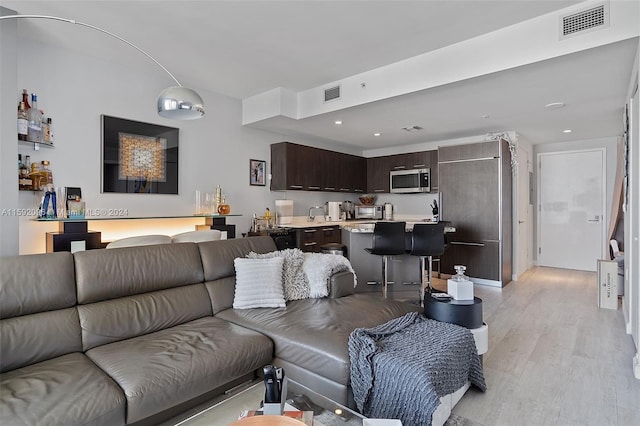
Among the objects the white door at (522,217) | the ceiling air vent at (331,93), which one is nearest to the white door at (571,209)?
the white door at (522,217)

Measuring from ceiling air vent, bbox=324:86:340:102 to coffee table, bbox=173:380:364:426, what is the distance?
3442 millimetres

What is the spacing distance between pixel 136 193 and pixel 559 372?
4341mm

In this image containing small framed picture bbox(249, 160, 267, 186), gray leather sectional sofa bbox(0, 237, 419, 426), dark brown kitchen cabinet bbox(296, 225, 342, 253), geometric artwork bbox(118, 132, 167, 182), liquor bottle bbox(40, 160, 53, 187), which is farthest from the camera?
dark brown kitchen cabinet bbox(296, 225, 342, 253)

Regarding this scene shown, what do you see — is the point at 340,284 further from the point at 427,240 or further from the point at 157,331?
the point at 427,240

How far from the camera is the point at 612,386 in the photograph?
2.30 meters

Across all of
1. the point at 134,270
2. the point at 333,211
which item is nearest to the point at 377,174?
the point at 333,211

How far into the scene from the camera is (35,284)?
73.9 inches

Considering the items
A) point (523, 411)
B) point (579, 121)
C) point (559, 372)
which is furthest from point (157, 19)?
point (579, 121)

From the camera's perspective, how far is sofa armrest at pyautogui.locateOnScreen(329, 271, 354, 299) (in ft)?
9.09

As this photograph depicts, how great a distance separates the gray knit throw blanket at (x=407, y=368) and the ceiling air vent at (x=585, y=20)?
95.3 inches

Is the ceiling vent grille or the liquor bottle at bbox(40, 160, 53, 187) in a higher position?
the ceiling vent grille

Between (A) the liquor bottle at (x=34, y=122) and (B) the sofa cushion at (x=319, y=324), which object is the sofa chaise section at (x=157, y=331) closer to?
(B) the sofa cushion at (x=319, y=324)

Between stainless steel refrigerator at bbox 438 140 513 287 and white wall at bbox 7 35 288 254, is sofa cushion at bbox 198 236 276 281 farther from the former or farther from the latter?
stainless steel refrigerator at bbox 438 140 513 287

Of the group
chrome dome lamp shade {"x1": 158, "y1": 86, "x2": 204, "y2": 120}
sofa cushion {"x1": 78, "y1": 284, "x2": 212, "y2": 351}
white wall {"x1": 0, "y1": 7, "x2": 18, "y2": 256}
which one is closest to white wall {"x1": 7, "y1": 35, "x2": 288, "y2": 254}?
white wall {"x1": 0, "y1": 7, "x2": 18, "y2": 256}
